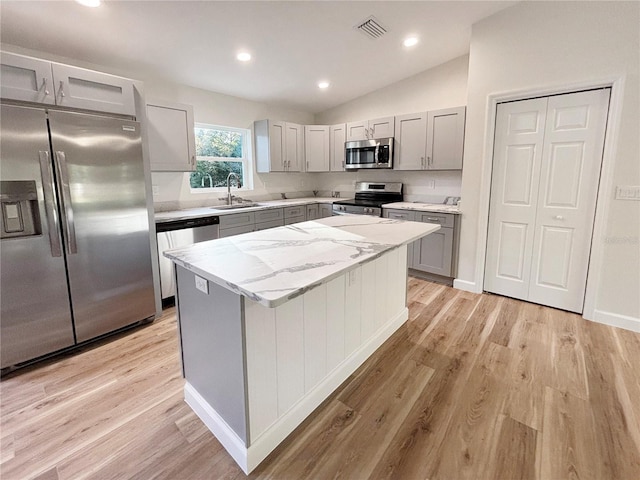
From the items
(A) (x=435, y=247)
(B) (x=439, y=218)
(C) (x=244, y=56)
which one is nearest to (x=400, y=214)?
(B) (x=439, y=218)

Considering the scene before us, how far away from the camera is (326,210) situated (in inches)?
187

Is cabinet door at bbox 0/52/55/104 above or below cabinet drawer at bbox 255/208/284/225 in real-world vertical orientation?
above

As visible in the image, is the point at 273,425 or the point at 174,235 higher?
the point at 174,235

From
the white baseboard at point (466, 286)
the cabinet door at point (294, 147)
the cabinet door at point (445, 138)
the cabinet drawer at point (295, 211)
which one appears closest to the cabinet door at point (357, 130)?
the cabinet door at point (294, 147)

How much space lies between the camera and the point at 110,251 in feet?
7.70

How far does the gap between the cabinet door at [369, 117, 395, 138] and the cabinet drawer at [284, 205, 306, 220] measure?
1.43 m

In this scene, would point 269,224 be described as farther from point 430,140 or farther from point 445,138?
point 445,138

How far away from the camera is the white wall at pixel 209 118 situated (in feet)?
11.5

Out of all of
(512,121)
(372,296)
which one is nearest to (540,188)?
(512,121)

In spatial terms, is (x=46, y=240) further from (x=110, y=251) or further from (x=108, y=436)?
(x=108, y=436)

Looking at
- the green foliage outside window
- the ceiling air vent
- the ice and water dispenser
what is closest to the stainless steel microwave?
the ceiling air vent

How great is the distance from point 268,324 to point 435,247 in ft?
9.14

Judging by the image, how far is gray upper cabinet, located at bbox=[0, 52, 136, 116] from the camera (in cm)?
188

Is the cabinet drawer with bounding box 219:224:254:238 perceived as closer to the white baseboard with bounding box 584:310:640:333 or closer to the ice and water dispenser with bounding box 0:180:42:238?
the ice and water dispenser with bounding box 0:180:42:238
